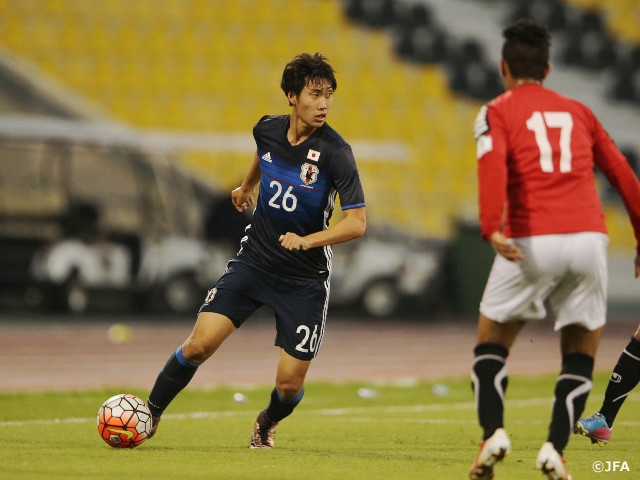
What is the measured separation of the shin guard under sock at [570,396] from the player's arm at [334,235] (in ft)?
4.77

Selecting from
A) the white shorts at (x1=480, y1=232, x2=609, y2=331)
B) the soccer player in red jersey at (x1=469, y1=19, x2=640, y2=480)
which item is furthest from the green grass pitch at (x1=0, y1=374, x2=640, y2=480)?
the white shorts at (x1=480, y1=232, x2=609, y2=331)

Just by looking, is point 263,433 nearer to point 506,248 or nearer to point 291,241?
point 291,241

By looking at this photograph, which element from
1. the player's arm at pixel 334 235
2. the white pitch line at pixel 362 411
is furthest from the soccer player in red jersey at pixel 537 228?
the white pitch line at pixel 362 411

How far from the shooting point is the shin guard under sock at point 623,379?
7.38 m

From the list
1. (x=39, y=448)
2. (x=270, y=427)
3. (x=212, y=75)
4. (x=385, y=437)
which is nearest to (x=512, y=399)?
(x=385, y=437)

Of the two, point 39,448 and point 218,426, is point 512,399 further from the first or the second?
point 39,448

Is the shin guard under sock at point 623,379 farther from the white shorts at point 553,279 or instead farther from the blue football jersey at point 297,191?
the blue football jersey at point 297,191

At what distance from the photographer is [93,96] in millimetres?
23031

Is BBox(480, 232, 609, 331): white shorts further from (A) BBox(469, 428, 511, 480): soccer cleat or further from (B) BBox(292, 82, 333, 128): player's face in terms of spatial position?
(B) BBox(292, 82, 333, 128): player's face

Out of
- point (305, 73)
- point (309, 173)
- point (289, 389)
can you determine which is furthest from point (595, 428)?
point (305, 73)

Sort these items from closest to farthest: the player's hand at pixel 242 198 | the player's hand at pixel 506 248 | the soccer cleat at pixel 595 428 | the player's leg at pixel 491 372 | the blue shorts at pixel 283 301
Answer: the player's hand at pixel 506 248 < the player's leg at pixel 491 372 < the blue shorts at pixel 283 301 < the soccer cleat at pixel 595 428 < the player's hand at pixel 242 198

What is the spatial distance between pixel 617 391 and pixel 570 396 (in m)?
1.87

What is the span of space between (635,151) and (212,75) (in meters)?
8.62

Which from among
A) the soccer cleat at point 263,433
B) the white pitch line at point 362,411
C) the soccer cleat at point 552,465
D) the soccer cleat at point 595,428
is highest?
the soccer cleat at point 552,465
